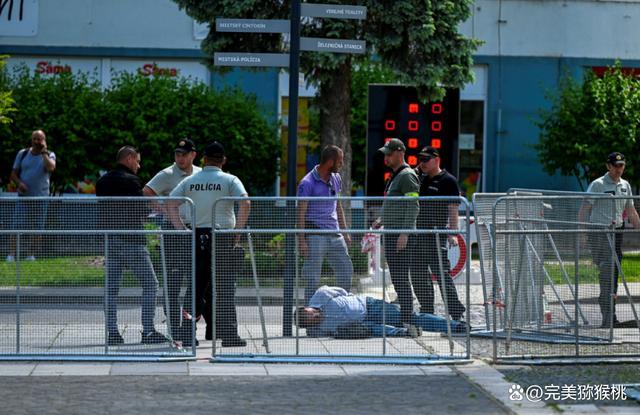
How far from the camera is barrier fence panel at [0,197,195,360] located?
9930mm

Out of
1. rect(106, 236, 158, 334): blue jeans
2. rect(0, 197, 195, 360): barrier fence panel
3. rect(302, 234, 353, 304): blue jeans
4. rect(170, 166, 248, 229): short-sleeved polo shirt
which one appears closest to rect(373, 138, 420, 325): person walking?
rect(302, 234, 353, 304): blue jeans

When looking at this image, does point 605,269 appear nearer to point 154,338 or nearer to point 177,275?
point 177,275

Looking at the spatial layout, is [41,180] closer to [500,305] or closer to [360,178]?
[360,178]

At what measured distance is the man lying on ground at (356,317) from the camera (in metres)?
10.0

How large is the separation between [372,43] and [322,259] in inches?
312

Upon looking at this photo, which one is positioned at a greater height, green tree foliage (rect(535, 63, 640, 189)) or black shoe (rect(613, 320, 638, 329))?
green tree foliage (rect(535, 63, 640, 189))

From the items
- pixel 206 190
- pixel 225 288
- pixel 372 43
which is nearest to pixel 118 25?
pixel 372 43

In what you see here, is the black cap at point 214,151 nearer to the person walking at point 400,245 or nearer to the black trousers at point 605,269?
the person walking at point 400,245

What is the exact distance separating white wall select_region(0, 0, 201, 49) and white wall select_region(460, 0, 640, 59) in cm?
692

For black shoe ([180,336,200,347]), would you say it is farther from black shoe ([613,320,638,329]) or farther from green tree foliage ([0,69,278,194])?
green tree foliage ([0,69,278,194])

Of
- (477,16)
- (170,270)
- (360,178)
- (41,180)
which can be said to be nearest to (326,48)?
(170,270)

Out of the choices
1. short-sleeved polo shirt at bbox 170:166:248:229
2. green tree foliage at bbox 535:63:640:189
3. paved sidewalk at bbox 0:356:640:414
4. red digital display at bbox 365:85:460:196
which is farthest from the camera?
green tree foliage at bbox 535:63:640:189

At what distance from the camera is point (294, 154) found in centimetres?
1151

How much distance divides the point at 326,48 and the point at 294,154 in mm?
1122
